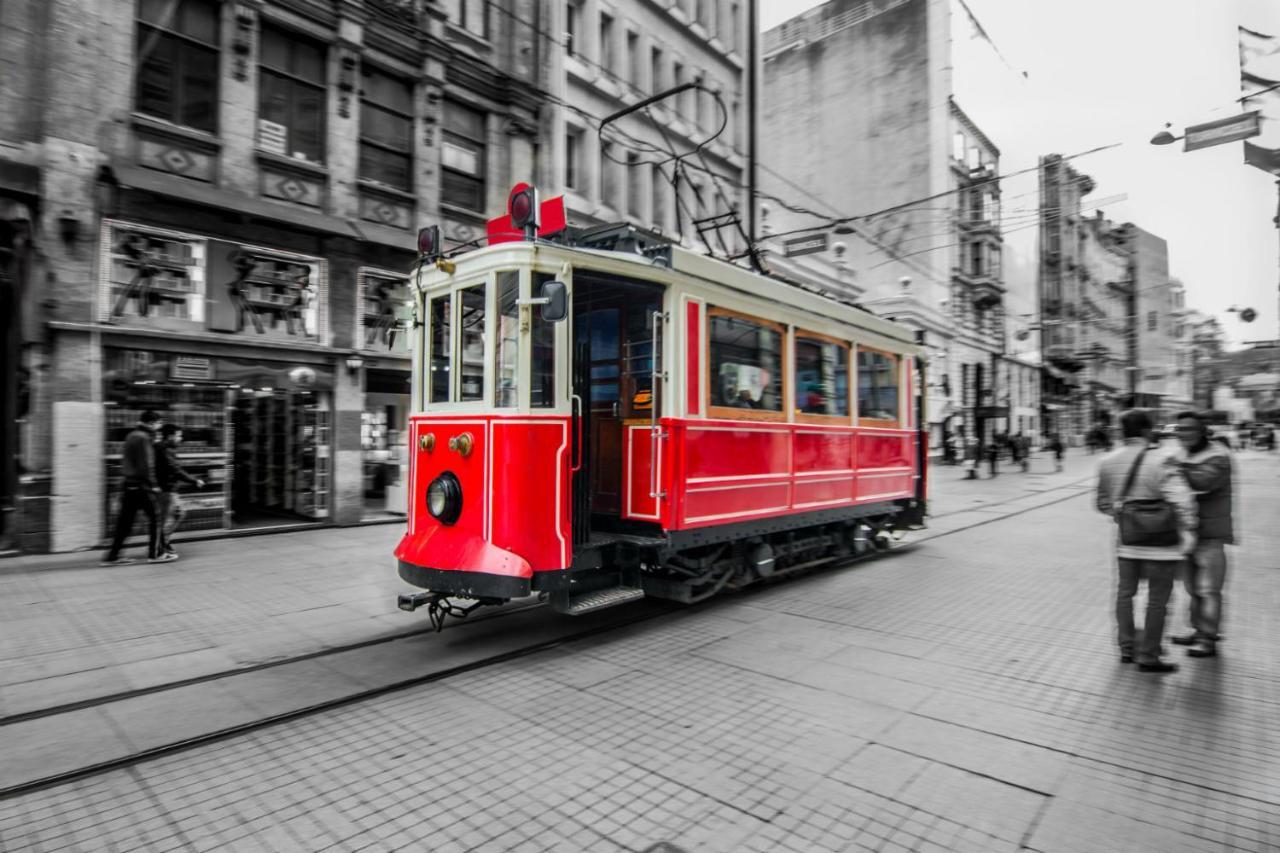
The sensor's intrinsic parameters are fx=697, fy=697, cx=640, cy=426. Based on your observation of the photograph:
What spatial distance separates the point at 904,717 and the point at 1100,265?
222ft

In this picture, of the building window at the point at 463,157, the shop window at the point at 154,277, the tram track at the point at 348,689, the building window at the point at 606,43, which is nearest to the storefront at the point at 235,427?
the shop window at the point at 154,277

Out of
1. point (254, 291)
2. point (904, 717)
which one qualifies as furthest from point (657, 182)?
point (904, 717)

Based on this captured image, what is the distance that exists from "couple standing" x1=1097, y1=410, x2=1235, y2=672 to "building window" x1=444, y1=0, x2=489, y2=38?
49.5 feet

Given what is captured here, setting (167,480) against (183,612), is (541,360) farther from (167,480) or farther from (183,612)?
(167,480)

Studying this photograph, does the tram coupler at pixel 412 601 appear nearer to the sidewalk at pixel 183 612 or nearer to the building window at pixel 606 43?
the sidewalk at pixel 183 612

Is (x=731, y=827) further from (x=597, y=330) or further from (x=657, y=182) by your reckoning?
(x=657, y=182)

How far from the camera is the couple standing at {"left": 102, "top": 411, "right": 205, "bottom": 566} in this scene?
29.1ft

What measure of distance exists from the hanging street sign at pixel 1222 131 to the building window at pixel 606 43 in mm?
14892

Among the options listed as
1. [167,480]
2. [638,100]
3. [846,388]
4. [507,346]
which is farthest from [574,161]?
[507,346]

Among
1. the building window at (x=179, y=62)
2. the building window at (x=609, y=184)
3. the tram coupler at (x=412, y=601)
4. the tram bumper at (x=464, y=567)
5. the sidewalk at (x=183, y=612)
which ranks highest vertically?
the building window at (x=609, y=184)

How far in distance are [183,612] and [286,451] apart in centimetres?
644

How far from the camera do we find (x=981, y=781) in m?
3.59

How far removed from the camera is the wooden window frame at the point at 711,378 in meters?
6.67

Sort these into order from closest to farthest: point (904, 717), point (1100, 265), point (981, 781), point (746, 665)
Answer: point (981, 781) < point (904, 717) < point (746, 665) < point (1100, 265)
